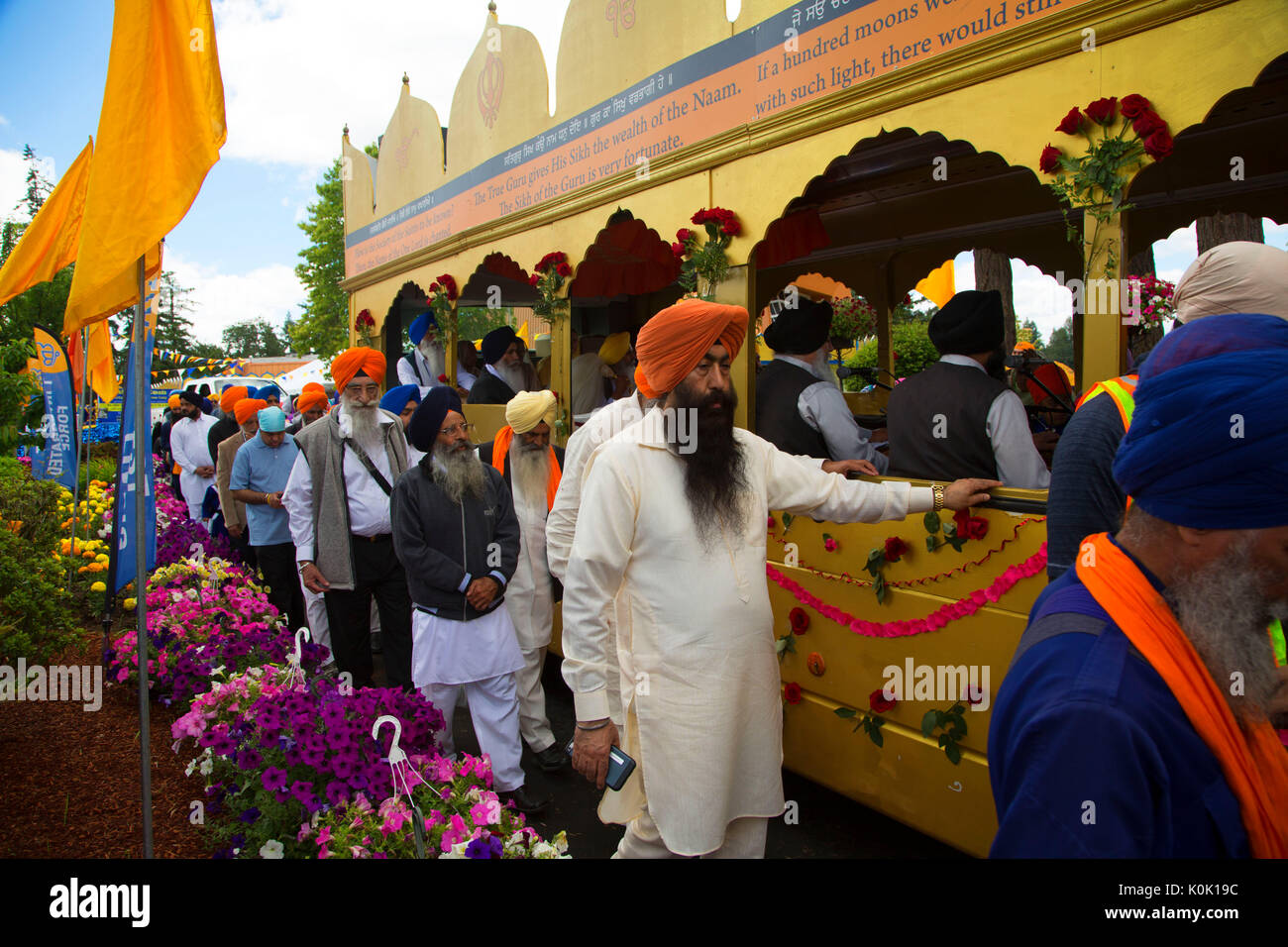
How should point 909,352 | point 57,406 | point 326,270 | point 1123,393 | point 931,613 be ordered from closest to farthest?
point 1123,393, point 931,613, point 57,406, point 909,352, point 326,270

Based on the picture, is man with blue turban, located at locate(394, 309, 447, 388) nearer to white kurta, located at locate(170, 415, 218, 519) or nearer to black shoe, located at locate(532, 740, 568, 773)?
white kurta, located at locate(170, 415, 218, 519)

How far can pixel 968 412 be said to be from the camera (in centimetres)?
342

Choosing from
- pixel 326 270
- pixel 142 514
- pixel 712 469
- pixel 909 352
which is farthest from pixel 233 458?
pixel 326 270

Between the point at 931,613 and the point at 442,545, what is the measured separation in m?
2.38

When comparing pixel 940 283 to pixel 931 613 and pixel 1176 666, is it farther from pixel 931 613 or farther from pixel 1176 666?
pixel 1176 666

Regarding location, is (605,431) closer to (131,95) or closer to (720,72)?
(720,72)

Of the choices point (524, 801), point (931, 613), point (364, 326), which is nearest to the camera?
point (931, 613)

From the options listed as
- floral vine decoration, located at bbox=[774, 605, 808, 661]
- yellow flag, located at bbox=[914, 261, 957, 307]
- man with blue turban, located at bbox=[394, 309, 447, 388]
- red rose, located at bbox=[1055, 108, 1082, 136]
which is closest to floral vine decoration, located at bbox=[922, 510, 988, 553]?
floral vine decoration, located at bbox=[774, 605, 808, 661]

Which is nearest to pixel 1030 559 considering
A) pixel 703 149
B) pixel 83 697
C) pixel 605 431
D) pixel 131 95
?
pixel 605 431

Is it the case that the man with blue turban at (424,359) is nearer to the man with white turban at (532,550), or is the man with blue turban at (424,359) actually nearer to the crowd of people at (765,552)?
the crowd of people at (765,552)

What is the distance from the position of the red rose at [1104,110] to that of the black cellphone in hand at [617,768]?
2710mm

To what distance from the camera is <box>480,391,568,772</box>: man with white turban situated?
499 centimetres
